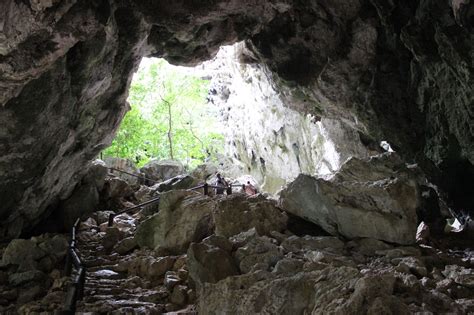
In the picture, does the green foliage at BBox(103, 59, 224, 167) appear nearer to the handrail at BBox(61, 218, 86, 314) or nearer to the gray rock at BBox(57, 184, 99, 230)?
the gray rock at BBox(57, 184, 99, 230)

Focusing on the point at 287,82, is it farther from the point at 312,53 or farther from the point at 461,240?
the point at 461,240

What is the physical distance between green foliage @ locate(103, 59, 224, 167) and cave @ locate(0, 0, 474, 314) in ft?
38.0

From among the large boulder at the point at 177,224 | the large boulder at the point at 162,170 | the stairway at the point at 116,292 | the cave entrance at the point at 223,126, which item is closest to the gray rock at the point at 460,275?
the stairway at the point at 116,292

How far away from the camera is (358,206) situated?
7.04m

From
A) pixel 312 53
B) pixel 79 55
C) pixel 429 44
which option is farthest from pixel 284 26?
pixel 79 55

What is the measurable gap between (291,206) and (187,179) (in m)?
9.71

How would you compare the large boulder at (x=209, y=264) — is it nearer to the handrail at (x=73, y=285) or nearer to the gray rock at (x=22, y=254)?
the handrail at (x=73, y=285)

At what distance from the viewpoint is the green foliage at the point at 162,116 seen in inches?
1027

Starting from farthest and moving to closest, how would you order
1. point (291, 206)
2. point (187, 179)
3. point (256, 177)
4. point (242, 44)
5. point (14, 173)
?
point (256, 177)
point (187, 179)
point (242, 44)
point (14, 173)
point (291, 206)

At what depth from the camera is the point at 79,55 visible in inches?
332

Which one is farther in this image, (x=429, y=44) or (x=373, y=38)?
(x=373, y=38)

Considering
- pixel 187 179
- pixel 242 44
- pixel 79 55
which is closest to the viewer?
pixel 79 55

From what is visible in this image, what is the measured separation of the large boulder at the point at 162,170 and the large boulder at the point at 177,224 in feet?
42.5

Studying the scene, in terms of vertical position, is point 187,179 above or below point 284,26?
below
